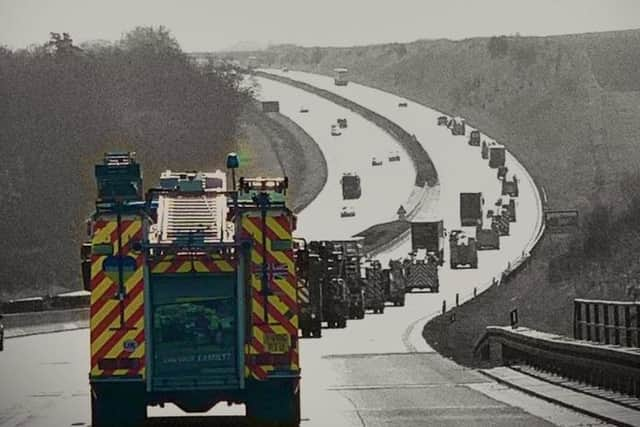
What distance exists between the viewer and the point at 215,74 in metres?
142

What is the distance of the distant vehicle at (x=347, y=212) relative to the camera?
15000cm

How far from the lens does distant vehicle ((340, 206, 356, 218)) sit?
150 metres

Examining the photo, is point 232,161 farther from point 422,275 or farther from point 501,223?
point 501,223

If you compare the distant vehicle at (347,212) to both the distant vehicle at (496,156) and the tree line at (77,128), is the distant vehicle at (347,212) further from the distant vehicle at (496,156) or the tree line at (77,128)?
the distant vehicle at (496,156)

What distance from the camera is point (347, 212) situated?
151 m

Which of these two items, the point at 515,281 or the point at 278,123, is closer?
the point at 515,281

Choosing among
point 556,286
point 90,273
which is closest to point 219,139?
point 556,286

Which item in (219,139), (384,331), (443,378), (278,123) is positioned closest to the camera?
(443,378)

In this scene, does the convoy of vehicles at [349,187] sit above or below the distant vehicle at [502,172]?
below

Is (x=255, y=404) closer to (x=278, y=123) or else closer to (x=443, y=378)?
(x=443, y=378)

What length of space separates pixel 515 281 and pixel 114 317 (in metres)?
71.9

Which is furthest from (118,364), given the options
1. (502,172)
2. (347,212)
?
(502,172)

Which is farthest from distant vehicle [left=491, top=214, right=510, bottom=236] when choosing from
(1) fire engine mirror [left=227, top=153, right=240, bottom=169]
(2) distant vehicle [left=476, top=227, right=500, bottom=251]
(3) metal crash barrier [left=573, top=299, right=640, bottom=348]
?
(1) fire engine mirror [left=227, top=153, right=240, bottom=169]

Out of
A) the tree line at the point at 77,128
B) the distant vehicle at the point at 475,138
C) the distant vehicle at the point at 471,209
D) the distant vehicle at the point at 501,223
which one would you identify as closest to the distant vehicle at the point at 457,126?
the distant vehicle at the point at 475,138
